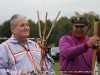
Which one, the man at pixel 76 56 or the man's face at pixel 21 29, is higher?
the man's face at pixel 21 29

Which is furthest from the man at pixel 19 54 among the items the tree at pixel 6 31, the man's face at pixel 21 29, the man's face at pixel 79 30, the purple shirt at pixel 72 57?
the tree at pixel 6 31

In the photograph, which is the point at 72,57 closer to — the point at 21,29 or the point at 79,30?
the point at 79,30

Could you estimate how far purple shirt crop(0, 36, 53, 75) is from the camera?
11.8ft

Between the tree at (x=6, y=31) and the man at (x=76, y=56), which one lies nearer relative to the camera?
the man at (x=76, y=56)

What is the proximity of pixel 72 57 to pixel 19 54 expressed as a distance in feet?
2.60

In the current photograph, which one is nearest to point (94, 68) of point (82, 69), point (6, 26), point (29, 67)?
point (82, 69)

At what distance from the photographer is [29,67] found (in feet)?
12.1

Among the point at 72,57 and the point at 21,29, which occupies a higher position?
the point at 21,29

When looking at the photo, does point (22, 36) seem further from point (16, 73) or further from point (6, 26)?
point (6, 26)

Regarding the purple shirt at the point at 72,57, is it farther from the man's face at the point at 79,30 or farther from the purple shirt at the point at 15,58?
the purple shirt at the point at 15,58

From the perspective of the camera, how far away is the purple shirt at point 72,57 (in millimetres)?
4129

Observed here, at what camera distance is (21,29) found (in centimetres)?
372

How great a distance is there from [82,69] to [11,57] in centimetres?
111

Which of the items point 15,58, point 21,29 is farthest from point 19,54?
point 21,29
